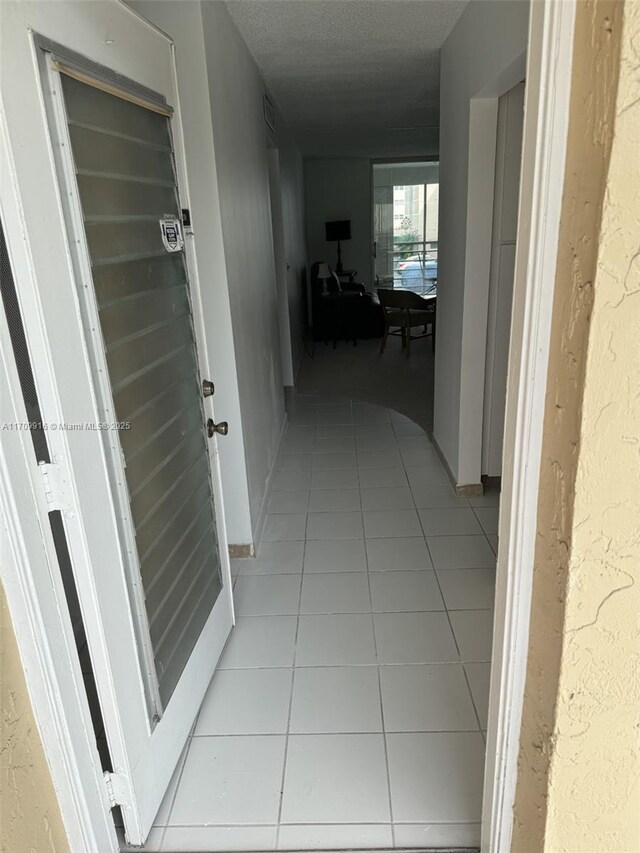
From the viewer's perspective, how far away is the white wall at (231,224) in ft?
7.18

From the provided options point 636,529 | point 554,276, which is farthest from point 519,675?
point 554,276

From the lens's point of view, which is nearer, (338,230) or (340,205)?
(338,230)

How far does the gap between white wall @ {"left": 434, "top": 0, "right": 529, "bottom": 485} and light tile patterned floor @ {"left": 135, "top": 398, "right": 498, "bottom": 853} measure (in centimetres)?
46

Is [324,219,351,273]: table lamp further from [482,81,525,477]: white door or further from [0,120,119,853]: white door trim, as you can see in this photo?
[0,120,119,853]: white door trim

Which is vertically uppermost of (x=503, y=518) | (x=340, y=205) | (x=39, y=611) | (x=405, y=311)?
(x=340, y=205)

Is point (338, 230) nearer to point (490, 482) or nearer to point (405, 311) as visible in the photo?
point (405, 311)

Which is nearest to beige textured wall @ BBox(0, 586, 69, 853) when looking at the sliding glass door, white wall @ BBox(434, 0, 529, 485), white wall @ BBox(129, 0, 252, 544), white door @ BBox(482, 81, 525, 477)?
white wall @ BBox(129, 0, 252, 544)

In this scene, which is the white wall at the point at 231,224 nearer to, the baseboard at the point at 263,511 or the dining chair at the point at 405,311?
the baseboard at the point at 263,511

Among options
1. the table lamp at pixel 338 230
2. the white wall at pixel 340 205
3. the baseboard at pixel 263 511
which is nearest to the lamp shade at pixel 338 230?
the table lamp at pixel 338 230

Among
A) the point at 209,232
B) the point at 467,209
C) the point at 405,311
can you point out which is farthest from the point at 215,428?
the point at 405,311

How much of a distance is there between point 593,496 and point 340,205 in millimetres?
8544

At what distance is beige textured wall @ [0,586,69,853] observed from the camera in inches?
39.6

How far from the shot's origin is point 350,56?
323 cm

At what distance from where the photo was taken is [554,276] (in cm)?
89
